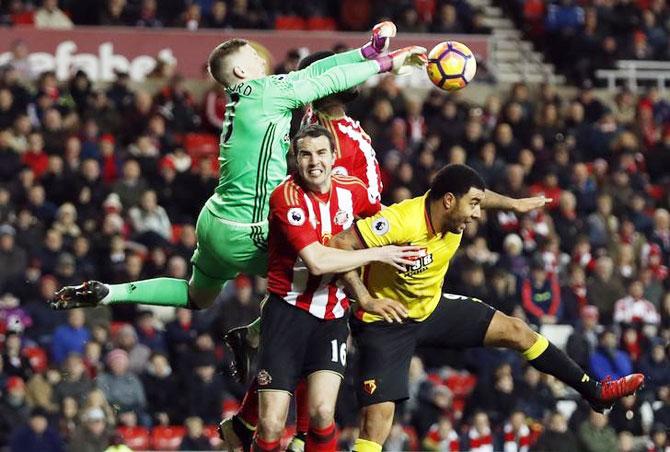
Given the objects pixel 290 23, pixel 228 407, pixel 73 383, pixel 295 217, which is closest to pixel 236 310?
pixel 228 407

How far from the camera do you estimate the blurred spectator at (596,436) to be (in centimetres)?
1681

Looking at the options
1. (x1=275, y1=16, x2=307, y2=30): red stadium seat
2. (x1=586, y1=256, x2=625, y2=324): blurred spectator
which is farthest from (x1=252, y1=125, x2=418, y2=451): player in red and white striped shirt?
(x1=275, y1=16, x2=307, y2=30): red stadium seat

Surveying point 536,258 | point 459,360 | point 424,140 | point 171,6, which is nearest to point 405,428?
point 459,360

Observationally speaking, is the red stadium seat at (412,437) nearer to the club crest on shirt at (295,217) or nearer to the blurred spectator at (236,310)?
the blurred spectator at (236,310)

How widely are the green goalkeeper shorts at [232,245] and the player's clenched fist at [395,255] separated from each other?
0.87 m

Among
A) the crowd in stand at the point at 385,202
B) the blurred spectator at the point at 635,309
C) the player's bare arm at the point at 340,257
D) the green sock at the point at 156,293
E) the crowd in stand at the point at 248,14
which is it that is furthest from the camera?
the crowd in stand at the point at 248,14

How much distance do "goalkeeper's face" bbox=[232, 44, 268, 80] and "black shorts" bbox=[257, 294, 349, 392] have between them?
141cm

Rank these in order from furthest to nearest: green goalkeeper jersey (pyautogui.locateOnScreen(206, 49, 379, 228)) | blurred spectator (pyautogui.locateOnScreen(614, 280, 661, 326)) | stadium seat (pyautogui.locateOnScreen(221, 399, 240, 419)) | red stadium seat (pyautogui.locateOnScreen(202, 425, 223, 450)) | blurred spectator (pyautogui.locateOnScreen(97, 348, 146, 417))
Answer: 1. blurred spectator (pyautogui.locateOnScreen(614, 280, 661, 326))
2. stadium seat (pyautogui.locateOnScreen(221, 399, 240, 419))
3. blurred spectator (pyautogui.locateOnScreen(97, 348, 146, 417))
4. red stadium seat (pyautogui.locateOnScreen(202, 425, 223, 450))
5. green goalkeeper jersey (pyautogui.locateOnScreen(206, 49, 379, 228))

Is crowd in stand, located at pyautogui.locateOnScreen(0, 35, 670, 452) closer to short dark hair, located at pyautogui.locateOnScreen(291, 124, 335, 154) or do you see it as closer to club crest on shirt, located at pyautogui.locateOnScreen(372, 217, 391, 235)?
club crest on shirt, located at pyautogui.locateOnScreen(372, 217, 391, 235)

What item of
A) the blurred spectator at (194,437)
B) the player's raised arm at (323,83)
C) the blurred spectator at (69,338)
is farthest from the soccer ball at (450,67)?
the blurred spectator at (69,338)

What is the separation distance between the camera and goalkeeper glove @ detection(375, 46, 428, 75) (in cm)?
1016

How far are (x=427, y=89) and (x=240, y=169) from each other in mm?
11774

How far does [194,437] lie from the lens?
1591cm

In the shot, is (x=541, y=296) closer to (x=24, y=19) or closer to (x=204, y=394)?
(x=204, y=394)
